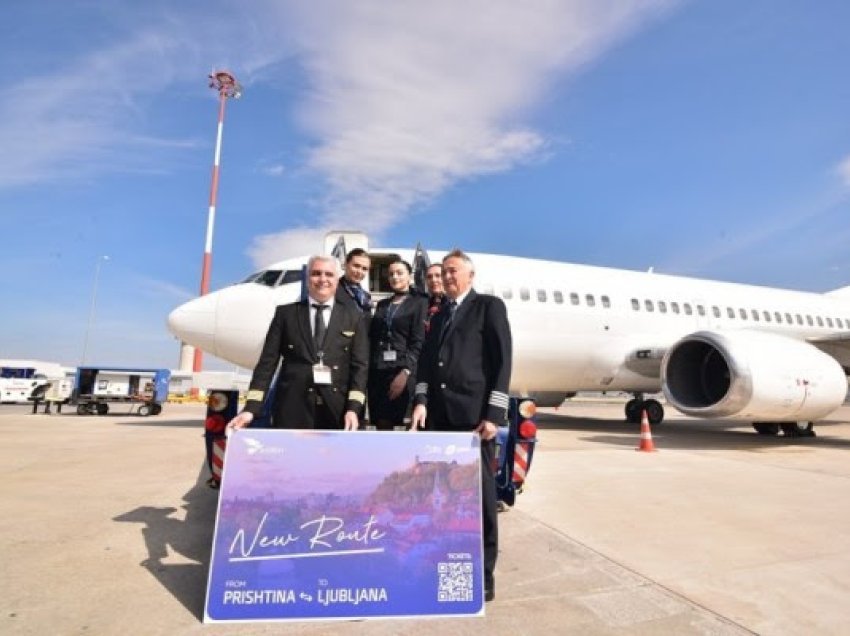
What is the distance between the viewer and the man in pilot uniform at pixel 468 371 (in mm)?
2873

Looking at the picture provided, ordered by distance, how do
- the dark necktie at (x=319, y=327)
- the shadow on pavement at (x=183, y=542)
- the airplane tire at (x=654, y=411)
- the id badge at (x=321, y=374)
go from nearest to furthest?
1. the shadow on pavement at (x=183, y=542)
2. the id badge at (x=321, y=374)
3. the dark necktie at (x=319, y=327)
4. the airplane tire at (x=654, y=411)

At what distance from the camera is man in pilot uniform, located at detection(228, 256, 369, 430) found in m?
3.29

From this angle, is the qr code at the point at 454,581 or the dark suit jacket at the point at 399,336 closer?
the qr code at the point at 454,581

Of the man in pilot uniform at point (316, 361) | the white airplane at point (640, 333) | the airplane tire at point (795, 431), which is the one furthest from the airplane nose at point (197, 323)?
the airplane tire at point (795, 431)

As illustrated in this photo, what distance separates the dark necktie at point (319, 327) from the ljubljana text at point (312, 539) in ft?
3.98

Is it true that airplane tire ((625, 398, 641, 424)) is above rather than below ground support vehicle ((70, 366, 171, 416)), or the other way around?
below

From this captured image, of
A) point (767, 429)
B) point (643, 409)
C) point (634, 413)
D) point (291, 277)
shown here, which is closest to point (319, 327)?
point (291, 277)

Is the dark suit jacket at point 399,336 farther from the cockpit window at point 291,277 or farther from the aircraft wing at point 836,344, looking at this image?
the aircraft wing at point 836,344

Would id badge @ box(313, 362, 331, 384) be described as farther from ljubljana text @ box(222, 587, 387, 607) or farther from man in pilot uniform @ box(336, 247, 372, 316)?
ljubljana text @ box(222, 587, 387, 607)

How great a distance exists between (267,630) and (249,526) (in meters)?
0.44

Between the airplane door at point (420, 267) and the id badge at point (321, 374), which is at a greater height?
the airplane door at point (420, 267)

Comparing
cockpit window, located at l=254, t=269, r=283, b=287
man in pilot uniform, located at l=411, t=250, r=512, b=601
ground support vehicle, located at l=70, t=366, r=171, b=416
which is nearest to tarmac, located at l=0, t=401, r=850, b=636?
man in pilot uniform, located at l=411, t=250, r=512, b=601

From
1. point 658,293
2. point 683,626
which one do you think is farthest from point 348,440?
point 658,293

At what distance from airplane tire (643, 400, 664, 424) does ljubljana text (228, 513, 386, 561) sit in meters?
14.1
